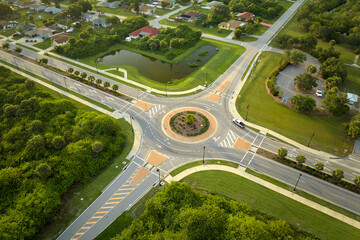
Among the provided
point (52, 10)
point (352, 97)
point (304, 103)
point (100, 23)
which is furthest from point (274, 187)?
point (52, 10)

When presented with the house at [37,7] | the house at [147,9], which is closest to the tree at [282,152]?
the house at [147,9]

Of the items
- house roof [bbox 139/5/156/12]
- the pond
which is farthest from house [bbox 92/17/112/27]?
the pond

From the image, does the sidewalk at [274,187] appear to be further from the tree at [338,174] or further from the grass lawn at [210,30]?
the grass lawn at [210,30]

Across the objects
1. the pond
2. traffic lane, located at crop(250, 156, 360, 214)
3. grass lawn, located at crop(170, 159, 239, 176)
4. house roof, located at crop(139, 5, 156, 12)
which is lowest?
grass lawn, located at crop(170, 159, 239, 176)

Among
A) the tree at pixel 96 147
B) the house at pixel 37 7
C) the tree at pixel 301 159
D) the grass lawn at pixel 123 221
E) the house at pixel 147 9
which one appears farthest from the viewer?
the house at pixel 37 7

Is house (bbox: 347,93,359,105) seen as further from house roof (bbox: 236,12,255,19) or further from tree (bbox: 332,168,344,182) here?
house roof (bbox: 236,12,255,19)

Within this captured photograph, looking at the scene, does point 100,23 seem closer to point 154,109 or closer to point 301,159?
point 154,109
